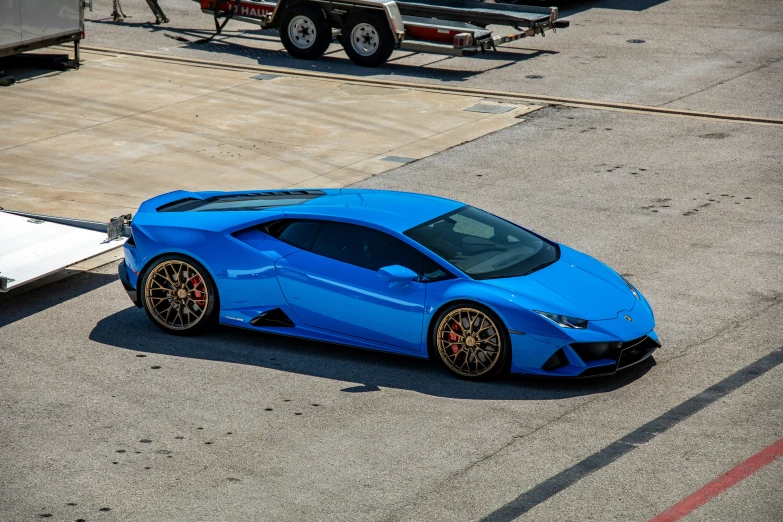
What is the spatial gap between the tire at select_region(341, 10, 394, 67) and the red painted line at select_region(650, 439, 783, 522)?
14847 millimetres

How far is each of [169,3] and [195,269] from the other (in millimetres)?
19993

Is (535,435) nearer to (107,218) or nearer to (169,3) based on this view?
(107,218)

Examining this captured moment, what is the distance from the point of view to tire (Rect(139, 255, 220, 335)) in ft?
31.2

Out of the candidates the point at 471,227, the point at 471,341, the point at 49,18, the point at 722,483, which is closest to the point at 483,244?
the point at 471,227

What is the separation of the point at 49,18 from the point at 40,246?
11.0 meters

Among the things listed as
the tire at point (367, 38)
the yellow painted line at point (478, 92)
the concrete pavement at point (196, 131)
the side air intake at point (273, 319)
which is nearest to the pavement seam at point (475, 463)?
the side air intake at point (273, 319)

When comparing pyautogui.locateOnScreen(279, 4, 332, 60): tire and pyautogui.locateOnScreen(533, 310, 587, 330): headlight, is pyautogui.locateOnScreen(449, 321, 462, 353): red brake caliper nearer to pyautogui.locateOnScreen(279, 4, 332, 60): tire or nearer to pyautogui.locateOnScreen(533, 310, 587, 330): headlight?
pyautogui.locateOnScreen(533, 310, 587, 330): headlight

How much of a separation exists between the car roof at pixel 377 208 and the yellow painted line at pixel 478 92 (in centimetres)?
946

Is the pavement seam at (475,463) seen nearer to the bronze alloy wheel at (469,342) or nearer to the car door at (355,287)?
the bronze alloy wheel at (469,342)

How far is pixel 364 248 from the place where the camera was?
8.99m

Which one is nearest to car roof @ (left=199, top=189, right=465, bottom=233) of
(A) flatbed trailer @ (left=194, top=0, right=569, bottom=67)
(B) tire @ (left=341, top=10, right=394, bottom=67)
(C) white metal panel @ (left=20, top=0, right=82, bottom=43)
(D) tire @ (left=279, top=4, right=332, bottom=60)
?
(A) flatbed trailer @ (left=194, top=0, right=569, bottom=67)

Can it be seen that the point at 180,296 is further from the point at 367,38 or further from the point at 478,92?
the point at 367,38

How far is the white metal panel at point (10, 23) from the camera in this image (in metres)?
19.4

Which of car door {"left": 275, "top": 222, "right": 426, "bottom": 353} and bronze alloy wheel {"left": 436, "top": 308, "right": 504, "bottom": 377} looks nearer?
bronze alloy wheel {"left": 436, "top": 308, "right": 504, "bottom": 377}
